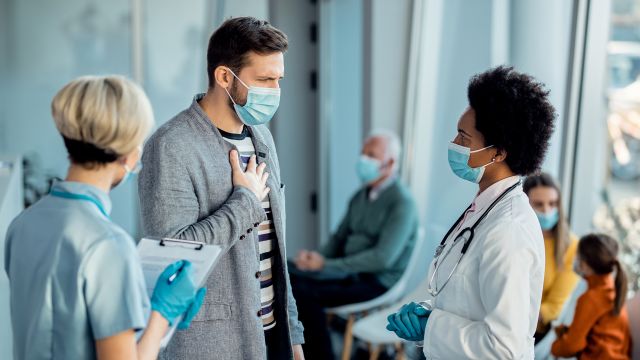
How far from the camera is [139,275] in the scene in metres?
1.31

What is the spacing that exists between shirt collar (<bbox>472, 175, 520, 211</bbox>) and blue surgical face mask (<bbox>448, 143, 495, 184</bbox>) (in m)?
0.05

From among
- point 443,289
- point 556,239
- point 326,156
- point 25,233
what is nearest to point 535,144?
point 443,289

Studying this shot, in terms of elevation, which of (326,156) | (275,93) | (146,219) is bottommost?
(326,156)

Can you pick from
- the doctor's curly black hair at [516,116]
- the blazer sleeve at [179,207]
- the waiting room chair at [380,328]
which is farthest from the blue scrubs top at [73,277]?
the waiting room chair at [380,328]

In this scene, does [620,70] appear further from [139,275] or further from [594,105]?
[139,275]

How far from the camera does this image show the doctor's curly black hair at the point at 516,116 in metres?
1.65

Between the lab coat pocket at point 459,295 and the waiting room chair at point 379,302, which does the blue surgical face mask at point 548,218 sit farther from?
the lab coat pocket at point 459,295

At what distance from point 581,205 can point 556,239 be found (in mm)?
364

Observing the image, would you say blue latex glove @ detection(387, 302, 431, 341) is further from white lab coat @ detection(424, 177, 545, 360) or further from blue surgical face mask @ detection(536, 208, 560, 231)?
blue surgical face mask @ detection(536, 208, 560, 231)

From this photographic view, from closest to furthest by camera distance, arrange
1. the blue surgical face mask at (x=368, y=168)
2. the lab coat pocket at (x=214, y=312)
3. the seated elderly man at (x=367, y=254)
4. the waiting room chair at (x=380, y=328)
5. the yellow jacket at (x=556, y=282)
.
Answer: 1. the lab coat pocket at (x=214, y=312)
2. the yellow jacket at (x=556, y=282)
3. the waiting room chair at (x=380, y=328)
4. the seated elderly man at (x=367, y=254)
5. the blue surgical face mask at (x=368, y=168)

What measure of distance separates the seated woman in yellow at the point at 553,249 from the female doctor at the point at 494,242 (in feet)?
4.24

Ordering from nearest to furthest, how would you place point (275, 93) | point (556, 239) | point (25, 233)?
point (25, 233) → point (275, 93) → point (556, 239)

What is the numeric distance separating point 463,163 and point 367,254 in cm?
213

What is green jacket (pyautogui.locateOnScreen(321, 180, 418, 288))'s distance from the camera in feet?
12.6
